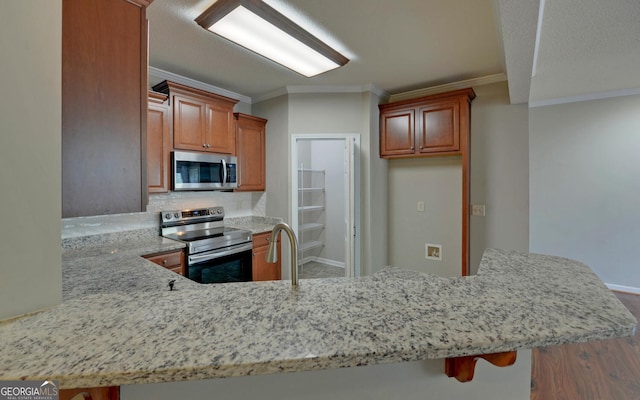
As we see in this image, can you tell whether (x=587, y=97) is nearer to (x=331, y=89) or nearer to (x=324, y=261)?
(x=331, y=89)

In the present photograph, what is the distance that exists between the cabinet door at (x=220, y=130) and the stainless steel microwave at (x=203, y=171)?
0.09 metres

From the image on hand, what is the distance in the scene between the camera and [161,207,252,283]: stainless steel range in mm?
2520

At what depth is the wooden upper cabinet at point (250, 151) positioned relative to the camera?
3336mm

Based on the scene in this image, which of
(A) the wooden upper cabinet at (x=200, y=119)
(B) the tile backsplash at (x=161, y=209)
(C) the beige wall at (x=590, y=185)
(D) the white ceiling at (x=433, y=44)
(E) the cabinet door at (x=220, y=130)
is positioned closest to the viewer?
(D) the white ceiling at (x=433, y=44)

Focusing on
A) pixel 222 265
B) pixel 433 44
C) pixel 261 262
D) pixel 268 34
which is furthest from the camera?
pixel 261 262

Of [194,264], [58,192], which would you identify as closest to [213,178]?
[194,264]

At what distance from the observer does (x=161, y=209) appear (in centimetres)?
290

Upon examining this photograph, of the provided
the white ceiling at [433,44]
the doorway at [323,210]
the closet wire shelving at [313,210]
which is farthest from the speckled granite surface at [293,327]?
the closet wire shelving at [313,210]

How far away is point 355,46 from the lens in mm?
2318

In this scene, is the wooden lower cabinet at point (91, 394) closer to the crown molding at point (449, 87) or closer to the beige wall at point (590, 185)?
the crown molding at point (449, 87)

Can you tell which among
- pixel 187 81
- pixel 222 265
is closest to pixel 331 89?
pixel 187 81

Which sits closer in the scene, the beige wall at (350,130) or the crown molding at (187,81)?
the crown molding at (187,81)

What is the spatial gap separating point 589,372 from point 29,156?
3.54 m

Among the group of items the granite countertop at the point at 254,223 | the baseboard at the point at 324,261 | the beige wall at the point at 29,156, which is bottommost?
the baseboard at the point at 324,261
